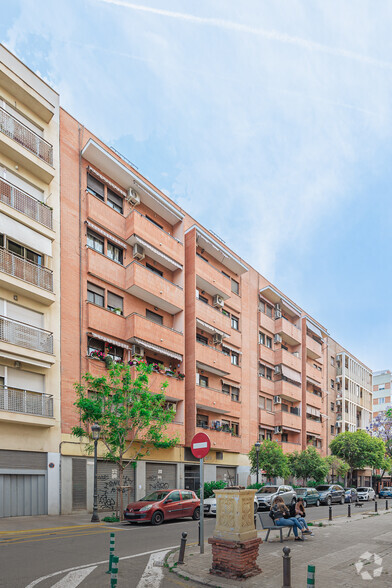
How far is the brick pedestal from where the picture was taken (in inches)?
376

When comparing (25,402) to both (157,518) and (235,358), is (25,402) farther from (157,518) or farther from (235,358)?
(235,358)

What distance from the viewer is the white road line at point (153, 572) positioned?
924 cm

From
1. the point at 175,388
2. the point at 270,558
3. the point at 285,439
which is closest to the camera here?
the point at 270,558

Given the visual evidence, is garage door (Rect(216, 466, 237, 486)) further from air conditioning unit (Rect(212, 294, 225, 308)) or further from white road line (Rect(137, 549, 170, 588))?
white road line (Rect(137, 549, 170, 588))

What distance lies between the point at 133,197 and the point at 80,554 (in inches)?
912

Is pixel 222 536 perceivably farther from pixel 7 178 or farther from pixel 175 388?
pixel 175 388

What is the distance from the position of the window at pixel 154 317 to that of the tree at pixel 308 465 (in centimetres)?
1837

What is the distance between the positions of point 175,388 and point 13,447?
12152 mm

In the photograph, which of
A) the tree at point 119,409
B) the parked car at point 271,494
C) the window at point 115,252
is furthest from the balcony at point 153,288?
the parked car at point 271,494

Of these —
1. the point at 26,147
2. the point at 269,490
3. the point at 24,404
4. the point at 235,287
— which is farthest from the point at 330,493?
the point at 26,147

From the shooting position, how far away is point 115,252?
3048 centimetres

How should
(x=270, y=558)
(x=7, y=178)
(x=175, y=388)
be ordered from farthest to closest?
(x=175, y=388)
(x=7, y=178)
(x=270, y=558)

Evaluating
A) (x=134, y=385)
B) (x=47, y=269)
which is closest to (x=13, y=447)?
(x=134, y=385)

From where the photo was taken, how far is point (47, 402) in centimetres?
2336
